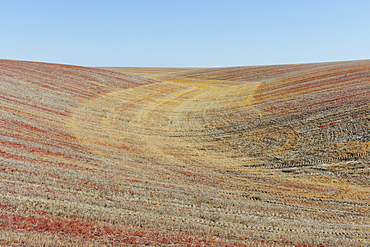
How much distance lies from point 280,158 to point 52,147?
10.4 meters

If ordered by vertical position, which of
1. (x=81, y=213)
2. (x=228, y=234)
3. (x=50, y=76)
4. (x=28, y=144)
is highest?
(x=50, y=76)

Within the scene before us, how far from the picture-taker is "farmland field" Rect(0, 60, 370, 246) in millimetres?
7988

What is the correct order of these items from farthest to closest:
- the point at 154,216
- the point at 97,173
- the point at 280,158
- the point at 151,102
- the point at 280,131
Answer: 1. the point at 151,102
2. the point at 280,131
3. the point at 280,158
4. the point at 97,173
5. the point at 154,216

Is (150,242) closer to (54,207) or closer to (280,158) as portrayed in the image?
(54,207)

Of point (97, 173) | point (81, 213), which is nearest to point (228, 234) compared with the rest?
point (81, 213)

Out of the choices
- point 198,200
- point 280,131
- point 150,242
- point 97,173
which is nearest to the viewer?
point 150,242

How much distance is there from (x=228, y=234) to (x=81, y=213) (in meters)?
3.64

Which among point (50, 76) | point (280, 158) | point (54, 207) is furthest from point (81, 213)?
point (50, 76)

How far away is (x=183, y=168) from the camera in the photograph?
14461 mm

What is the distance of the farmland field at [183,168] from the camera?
799 cm

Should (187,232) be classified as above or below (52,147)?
below

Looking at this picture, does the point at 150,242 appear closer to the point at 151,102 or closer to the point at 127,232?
the point at 127,232

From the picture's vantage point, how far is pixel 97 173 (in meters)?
11.8

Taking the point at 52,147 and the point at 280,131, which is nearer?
the point at 52,147
